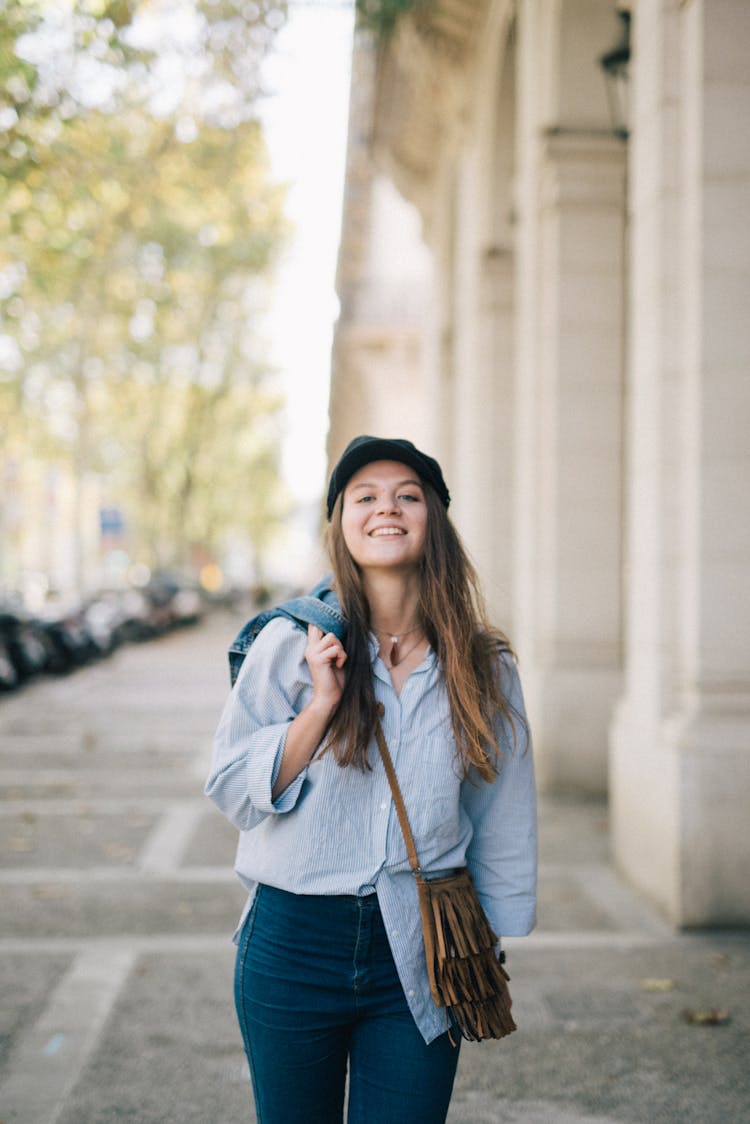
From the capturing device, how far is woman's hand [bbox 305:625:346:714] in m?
2.23

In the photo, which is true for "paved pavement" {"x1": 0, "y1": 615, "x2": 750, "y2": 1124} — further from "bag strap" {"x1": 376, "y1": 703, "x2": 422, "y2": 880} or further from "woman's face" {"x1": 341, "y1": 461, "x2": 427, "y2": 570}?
"woman's face" {"x1": 341, "y1": 461, "x2": 427, "y2": 570}

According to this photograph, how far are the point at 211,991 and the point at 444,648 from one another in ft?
9.85

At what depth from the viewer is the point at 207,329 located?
4238cm

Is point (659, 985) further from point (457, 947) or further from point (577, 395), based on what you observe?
point (577, 395)

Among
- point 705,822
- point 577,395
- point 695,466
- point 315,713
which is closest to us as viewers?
point 315,713

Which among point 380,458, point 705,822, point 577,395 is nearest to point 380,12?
point 577,395

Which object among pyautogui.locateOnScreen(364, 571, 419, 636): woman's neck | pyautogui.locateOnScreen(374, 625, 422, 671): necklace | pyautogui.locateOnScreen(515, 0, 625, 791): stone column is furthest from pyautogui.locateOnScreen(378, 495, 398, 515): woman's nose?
pyautogui.locateOnScreen(515, 0, 625, 791): stone column

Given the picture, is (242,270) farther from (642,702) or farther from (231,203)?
(642,702)

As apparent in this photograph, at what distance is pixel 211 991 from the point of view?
4.79m

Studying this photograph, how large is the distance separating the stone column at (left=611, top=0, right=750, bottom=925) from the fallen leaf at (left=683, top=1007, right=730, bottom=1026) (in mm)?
981

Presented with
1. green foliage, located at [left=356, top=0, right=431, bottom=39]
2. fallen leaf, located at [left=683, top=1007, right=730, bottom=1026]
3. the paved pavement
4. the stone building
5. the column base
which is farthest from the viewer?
green foliage, located at [left=356, top=0, right=431, bottom=39]

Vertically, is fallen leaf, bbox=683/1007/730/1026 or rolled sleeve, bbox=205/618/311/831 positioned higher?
rolled sleeve, bbox=205/618/311/831

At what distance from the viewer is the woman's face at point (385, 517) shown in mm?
2391

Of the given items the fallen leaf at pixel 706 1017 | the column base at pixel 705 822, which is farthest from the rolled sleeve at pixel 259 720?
the column base at pixel 705 822
